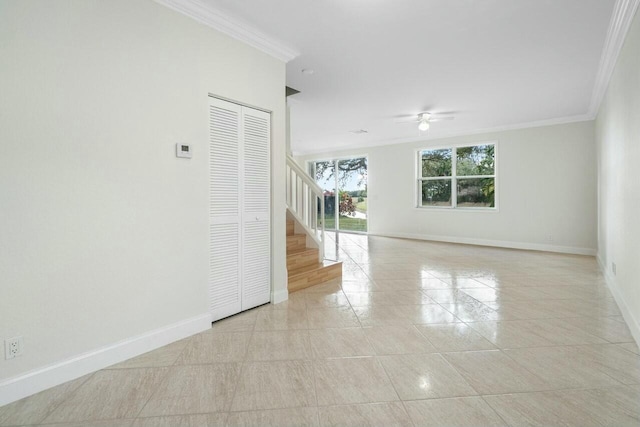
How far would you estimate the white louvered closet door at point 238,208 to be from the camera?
9.69 feet

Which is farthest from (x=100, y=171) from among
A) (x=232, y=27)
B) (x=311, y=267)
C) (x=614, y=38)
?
(x=614, y=38)

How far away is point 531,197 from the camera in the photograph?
6852 mm

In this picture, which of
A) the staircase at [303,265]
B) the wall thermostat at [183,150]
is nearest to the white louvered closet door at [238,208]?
the wall thermostat at [183,150]

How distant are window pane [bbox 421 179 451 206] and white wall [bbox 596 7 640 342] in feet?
13.5

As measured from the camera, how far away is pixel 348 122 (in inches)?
266

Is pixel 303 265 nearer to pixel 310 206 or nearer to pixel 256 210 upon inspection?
pixel 310 206

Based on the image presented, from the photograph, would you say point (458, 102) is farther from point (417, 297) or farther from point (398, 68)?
point (417, 297)

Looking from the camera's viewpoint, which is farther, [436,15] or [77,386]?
[436,15]

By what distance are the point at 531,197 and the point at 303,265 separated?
208 inches

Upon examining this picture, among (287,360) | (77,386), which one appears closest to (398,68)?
(287,360)

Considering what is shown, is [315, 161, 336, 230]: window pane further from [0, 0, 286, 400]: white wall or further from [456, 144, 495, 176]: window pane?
Result: [0, 0, 286, 400]: white wall

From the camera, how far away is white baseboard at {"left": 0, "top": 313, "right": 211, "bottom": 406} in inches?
72.9

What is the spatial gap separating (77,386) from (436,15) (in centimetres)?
370

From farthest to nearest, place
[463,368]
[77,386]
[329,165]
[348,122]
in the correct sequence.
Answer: [329,165]
[348,122]
[463,368]
[77,386]
